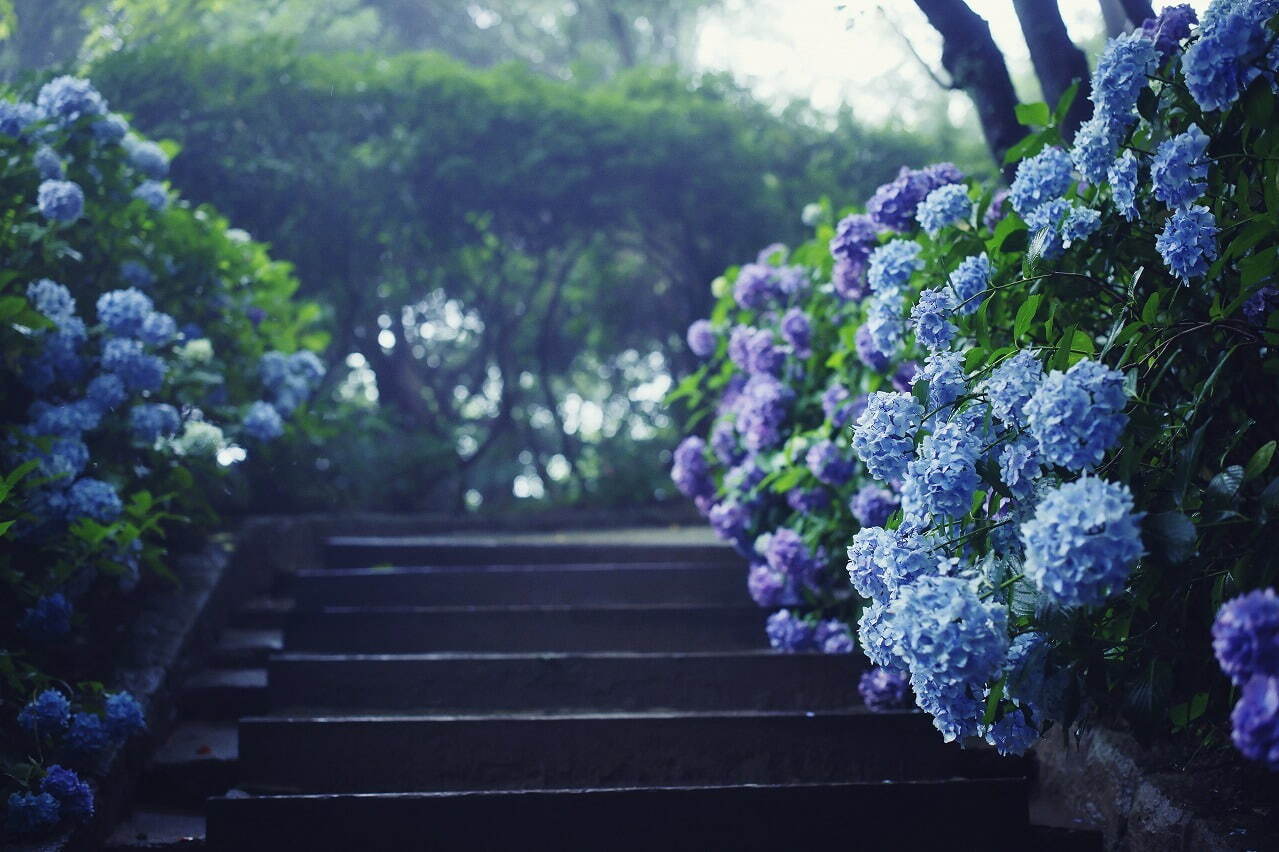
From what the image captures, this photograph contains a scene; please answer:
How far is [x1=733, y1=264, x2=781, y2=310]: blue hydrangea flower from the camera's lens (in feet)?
12.8

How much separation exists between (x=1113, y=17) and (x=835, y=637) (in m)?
2.08

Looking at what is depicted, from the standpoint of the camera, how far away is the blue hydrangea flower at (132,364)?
3486 mm

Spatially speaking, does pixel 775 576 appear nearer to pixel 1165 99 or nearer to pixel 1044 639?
pixel 1044 639

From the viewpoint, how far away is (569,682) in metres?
3.34

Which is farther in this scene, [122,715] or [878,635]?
[122,715]

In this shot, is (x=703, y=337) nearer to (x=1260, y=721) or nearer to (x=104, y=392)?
(x=104, y=392)

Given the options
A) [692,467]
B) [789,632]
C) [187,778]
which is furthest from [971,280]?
[187,778]

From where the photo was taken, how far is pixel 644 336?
784 centimetres

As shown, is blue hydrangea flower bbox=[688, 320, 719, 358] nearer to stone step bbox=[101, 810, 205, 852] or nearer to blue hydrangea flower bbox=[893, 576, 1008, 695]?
stone step bbox=[101, 810, 205, 852]

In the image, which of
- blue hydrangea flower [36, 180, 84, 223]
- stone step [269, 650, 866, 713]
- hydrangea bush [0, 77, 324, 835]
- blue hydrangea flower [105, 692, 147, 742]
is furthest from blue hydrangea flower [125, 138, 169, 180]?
blue hydrangea flower [105, 692, 147, 742]

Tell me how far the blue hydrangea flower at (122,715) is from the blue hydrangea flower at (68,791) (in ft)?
0.73

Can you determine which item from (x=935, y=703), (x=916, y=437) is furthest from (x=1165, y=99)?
(x=935, y=703)

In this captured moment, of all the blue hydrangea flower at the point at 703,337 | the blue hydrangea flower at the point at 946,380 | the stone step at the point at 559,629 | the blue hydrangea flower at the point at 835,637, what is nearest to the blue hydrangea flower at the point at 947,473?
the blue hydrangea flower at the point at 946,380

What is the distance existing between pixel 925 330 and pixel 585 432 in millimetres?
6219
